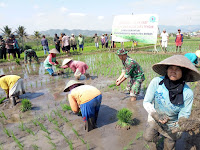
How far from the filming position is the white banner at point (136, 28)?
1020cm

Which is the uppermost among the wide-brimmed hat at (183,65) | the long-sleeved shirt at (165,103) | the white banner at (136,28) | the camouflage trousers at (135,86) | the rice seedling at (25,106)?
the white banner at (136,28)

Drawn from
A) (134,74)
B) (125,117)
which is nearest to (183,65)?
(125,117)

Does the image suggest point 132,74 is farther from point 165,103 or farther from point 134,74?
point 165,103

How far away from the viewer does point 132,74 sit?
157 inches

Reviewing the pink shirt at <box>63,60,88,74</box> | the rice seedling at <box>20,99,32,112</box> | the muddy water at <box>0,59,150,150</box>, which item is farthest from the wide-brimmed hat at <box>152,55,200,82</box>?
the pink shirt at <box>63,60,88,74</box>

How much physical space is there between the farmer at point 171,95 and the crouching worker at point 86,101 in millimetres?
1073

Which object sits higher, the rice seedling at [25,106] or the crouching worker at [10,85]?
the crouching worker at [10,85]

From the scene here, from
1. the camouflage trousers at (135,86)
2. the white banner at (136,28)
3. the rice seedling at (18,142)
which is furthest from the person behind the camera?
the white banner at (136,28)

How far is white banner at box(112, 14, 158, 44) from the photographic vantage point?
1020 cm

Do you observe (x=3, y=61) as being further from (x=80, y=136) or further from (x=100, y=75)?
(x=80, y=136)

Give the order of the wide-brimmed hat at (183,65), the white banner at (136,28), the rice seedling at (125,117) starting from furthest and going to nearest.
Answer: the white banner at (136,28) → the rice seedling at (125,117) → the wide-brimmed hat at (183,65)

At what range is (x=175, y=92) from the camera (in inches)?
67.4

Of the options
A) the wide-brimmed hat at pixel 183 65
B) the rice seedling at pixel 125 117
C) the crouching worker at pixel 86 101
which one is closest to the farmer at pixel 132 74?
the rice seedling at pixel 125 117

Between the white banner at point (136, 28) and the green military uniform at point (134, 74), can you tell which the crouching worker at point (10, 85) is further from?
the white banner at point (136, 28)
